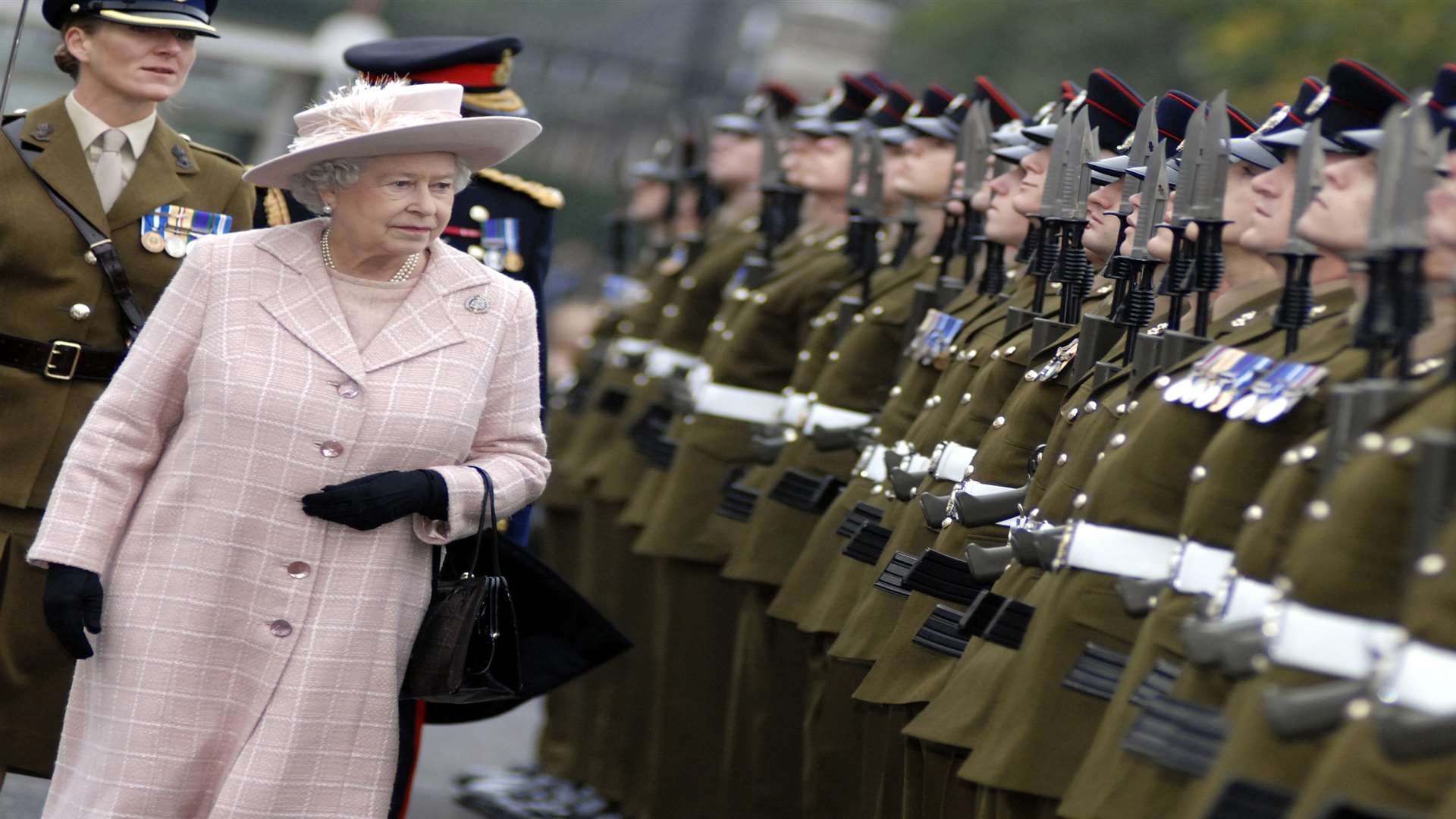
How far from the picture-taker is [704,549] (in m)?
7.83

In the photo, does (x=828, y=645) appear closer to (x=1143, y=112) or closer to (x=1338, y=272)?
(x=1143, y=112)

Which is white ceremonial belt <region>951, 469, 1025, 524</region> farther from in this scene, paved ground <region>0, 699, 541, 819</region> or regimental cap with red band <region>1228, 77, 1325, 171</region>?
paved ground <region>0, 699, 541, 819</region>

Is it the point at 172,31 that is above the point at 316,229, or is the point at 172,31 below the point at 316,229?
above

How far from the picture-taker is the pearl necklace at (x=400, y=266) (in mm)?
4836

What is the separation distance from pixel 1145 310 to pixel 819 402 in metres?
2.21

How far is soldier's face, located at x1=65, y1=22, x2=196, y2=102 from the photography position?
18.7 ft

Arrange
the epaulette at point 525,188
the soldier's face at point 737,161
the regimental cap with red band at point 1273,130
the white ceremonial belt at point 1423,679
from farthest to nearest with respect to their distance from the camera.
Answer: the soldier's face at point 737,161
the epaulette at point 525,188
the regimental cap with red band at point 1273,130
the white ceremonial belt at point 1423,679

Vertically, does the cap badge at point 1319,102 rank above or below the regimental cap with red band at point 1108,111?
below

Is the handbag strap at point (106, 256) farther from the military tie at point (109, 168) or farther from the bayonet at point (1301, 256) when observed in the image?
the bayonet at point (1301, 256)

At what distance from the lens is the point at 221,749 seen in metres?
4.68

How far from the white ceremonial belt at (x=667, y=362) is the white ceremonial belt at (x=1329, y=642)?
5.46m

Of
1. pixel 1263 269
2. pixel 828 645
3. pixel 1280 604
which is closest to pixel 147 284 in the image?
pixel 828 645

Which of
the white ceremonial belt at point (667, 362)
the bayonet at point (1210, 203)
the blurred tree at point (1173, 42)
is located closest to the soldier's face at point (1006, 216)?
the bayonet at point (1210, 203)

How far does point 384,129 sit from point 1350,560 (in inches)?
86.2
